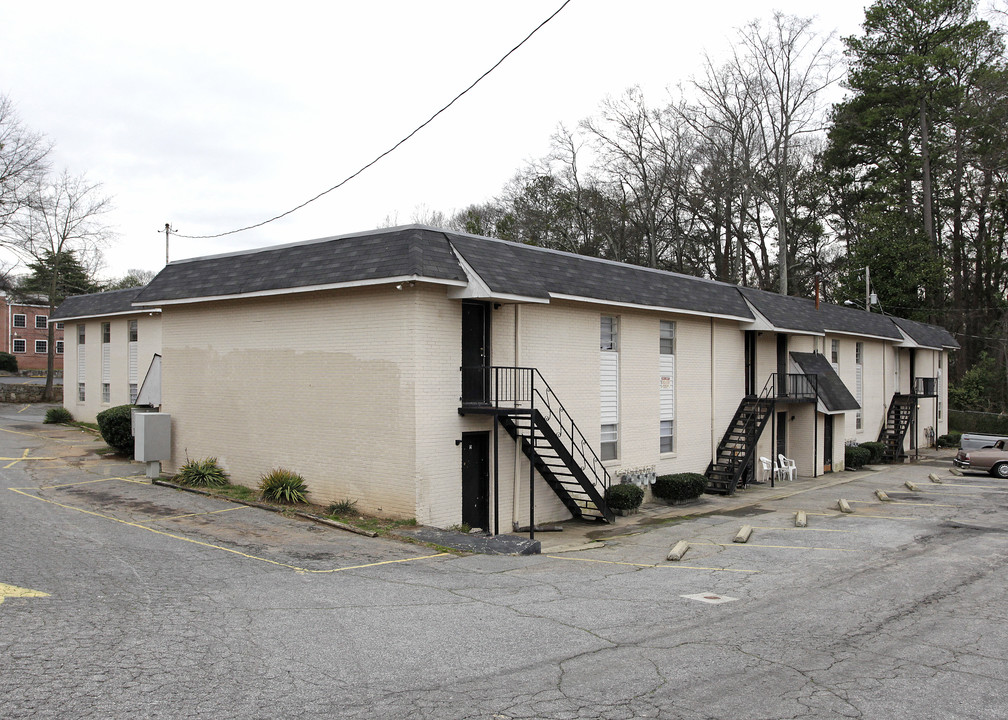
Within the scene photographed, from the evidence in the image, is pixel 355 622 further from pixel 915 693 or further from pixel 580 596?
pixel 915 693

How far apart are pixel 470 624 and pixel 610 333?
12.8 meters

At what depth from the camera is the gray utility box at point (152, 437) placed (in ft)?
63.4

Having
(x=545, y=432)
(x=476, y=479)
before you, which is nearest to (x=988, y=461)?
(x=545, y=432)

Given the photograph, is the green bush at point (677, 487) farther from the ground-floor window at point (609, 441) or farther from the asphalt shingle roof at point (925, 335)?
the asphalt shingle roof at point (925, 335)

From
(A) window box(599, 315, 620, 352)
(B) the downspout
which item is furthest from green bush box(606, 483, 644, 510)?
(A) window box(599, 315, 620, 352)

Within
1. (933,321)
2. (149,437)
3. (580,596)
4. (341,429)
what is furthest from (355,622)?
(933,321)

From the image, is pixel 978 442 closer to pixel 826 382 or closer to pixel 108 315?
pixel 826 382

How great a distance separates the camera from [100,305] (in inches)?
1303

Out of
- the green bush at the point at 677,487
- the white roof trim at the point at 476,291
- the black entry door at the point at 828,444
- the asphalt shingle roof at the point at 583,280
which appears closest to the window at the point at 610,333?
the asphalt shingle roof at the point at 583,280

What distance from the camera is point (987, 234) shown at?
168 feet

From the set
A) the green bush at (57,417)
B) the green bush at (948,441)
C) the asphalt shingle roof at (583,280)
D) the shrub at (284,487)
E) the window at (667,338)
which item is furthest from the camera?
the green bush at (948,441)

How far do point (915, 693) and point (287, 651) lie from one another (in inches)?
244

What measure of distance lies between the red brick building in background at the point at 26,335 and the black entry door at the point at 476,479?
63.1 metres

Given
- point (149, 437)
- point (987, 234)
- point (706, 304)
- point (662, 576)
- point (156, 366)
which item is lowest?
point (662, 576)
